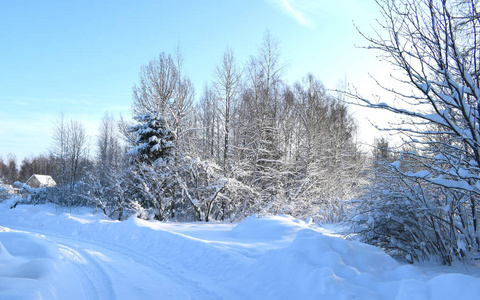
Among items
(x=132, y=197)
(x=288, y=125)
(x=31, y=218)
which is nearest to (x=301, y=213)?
(x=288, y=125)

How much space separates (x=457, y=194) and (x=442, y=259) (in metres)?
1.31

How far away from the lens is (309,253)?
5387mm

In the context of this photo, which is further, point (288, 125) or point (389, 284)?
point (288, 125)

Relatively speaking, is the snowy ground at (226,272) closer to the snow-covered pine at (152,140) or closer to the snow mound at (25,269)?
the snow mound at (25,269)

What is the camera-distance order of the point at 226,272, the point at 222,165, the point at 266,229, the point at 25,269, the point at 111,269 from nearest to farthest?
the point at 25,269 < the point at 226,272 < the point at 111,269 < the point at 266,229 < the point at 222,165

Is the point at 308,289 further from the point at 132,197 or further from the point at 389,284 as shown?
the point at 132,197

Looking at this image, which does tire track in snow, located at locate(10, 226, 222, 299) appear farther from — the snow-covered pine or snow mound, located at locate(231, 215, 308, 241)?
the snow-covered pine

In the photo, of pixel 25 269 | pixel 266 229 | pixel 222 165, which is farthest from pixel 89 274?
pixel 222 165

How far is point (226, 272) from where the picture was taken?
247 inches

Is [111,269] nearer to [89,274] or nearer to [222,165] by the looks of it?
[89,274]

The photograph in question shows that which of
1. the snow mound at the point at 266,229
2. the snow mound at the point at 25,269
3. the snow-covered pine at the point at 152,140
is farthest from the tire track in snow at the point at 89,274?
the snow-covered pine at the point at 152,140

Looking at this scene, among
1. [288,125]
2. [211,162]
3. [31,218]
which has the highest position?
[288,125]

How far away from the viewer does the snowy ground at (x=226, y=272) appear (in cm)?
397

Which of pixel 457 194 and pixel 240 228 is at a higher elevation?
pixel 457 194
